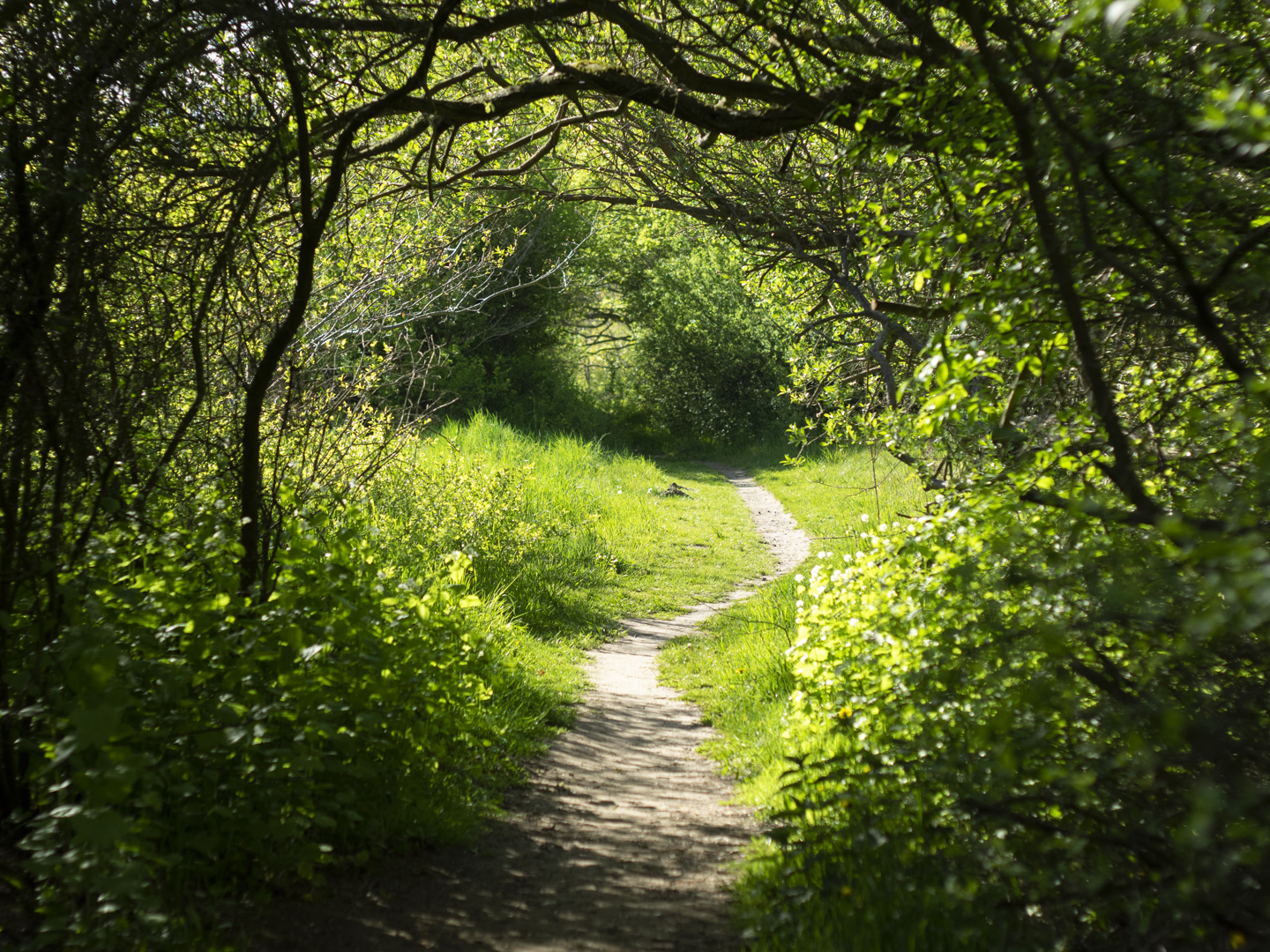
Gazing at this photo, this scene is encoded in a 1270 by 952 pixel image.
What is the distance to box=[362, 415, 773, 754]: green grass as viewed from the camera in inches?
254

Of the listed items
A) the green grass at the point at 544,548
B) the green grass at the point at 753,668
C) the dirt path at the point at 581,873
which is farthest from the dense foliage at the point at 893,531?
the green grass at the point at 544,548

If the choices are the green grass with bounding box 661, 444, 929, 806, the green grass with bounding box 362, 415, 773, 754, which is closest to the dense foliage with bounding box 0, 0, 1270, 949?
the green grass with bounding box 661, 444, 929, 806

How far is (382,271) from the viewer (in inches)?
290

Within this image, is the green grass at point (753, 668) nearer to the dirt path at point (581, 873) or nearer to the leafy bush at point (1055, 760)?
the dirt path at point (581, 873)

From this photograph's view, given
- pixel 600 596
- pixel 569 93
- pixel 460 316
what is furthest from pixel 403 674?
pixel 460 316

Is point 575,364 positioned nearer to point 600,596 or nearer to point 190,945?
point 600,596

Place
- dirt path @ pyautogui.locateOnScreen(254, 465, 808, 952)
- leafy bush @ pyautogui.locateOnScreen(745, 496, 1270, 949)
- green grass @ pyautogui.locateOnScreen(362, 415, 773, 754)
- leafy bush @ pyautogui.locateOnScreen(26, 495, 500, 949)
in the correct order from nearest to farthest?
leafy bush @ pyautogui.locateOnScreen(745, 496, 1270, 949) < leafy bush @ pyautogui.locateOnScreen(26, 495, 500, 949) < dirt path @ pyautogui.locateOnScreen(254, 465, 808, 952) < green grass @ pyautogui.locateOnScreen(362, 415, 773, 754)

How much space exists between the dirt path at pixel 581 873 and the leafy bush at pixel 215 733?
0.25 m

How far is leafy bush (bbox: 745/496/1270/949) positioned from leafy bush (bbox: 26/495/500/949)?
1721 mm

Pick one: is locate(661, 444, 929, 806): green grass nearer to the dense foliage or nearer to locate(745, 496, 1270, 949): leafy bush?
the dense foliage

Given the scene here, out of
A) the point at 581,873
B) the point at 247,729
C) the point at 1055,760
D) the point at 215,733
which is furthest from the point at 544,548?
the point at 1055,760

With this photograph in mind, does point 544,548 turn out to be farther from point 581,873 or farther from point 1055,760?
point 1055,760

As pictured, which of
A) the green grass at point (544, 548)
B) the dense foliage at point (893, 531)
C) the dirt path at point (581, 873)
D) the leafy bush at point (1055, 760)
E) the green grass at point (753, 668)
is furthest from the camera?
the green grass at point (544, 548)

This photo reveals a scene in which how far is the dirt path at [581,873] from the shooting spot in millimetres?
2973
